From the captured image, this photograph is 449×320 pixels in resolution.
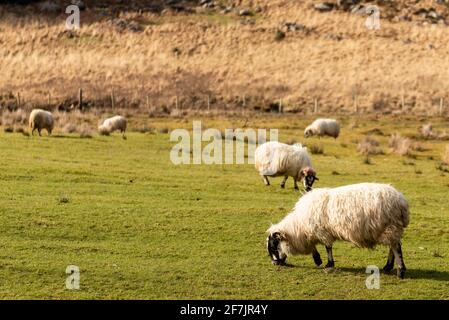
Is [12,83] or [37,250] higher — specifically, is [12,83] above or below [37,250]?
above

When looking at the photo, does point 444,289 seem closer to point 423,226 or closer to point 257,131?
point 423,226

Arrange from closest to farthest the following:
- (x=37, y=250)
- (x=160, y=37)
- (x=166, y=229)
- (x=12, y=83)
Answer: (x=37, y=250)
(x=166, y=229)
(x=12, y=83)
(x=160, y=37)

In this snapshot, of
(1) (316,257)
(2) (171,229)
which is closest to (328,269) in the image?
(1) (316,257)

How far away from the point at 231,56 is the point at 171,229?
46042mm

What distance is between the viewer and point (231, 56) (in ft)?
199

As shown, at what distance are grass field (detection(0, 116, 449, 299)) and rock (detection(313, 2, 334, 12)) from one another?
137 ft

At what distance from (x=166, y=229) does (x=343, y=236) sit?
4485 millimetres

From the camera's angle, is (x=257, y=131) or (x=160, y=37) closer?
(x=257, y=131)

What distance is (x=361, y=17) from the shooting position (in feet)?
213

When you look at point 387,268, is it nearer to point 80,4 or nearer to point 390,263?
point 390,263

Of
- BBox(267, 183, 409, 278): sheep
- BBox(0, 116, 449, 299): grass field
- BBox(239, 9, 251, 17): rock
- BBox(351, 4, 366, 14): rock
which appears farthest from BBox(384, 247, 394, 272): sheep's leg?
BBox(239, 9, 251, 17): rock

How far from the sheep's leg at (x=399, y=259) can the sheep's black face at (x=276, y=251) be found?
6.19 ft
